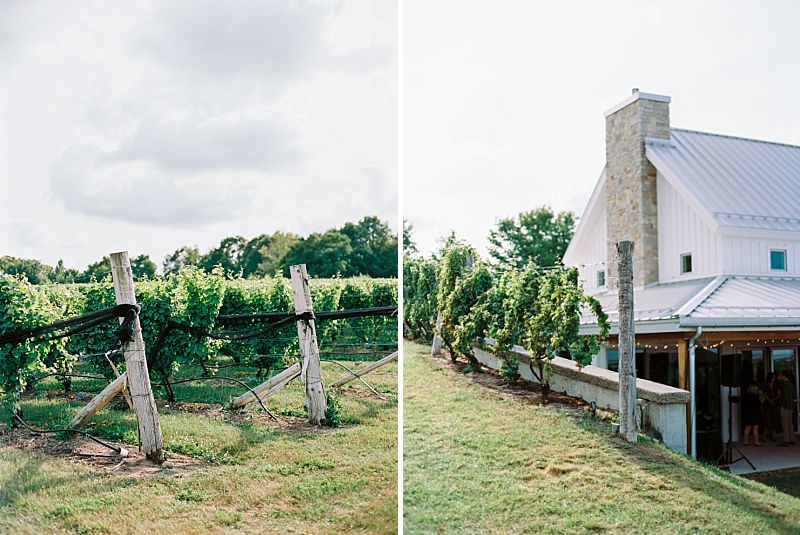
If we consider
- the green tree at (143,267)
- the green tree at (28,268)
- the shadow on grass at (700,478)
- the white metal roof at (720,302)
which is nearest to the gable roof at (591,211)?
the white metal roof at (720,302)

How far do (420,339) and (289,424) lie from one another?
1226 mm

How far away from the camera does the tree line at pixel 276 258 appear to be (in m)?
4.33

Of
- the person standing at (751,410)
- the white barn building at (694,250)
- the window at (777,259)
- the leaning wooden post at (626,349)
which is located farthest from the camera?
the person standing at (751,410)

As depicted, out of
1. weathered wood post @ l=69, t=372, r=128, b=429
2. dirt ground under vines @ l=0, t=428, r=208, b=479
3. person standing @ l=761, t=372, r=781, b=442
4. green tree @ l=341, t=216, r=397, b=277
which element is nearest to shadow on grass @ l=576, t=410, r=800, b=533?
person standing @ l=761, t=372, r=781, b=442

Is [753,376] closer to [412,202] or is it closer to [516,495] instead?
[516,495]

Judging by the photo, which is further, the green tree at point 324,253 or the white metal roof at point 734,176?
the white metal roof at point 734,176

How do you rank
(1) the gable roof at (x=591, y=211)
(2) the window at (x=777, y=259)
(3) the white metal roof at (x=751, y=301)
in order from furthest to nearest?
(1) the gable roof at (x=591, y=211) < (2) the window at (x=777, y=259) < (3) the white metal roof at (x=751, y=301)

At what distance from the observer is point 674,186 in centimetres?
566

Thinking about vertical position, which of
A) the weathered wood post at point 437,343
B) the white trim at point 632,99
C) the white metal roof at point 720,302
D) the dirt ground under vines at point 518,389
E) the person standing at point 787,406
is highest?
the white trim at point 632,99

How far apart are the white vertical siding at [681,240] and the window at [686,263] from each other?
0.07ft

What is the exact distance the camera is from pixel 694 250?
5.52 meters

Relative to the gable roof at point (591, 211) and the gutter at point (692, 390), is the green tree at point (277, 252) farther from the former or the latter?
the gutter at point (692, 390)

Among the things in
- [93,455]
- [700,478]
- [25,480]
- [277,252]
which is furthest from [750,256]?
[25,480]

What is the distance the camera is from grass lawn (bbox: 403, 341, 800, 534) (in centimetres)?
481
